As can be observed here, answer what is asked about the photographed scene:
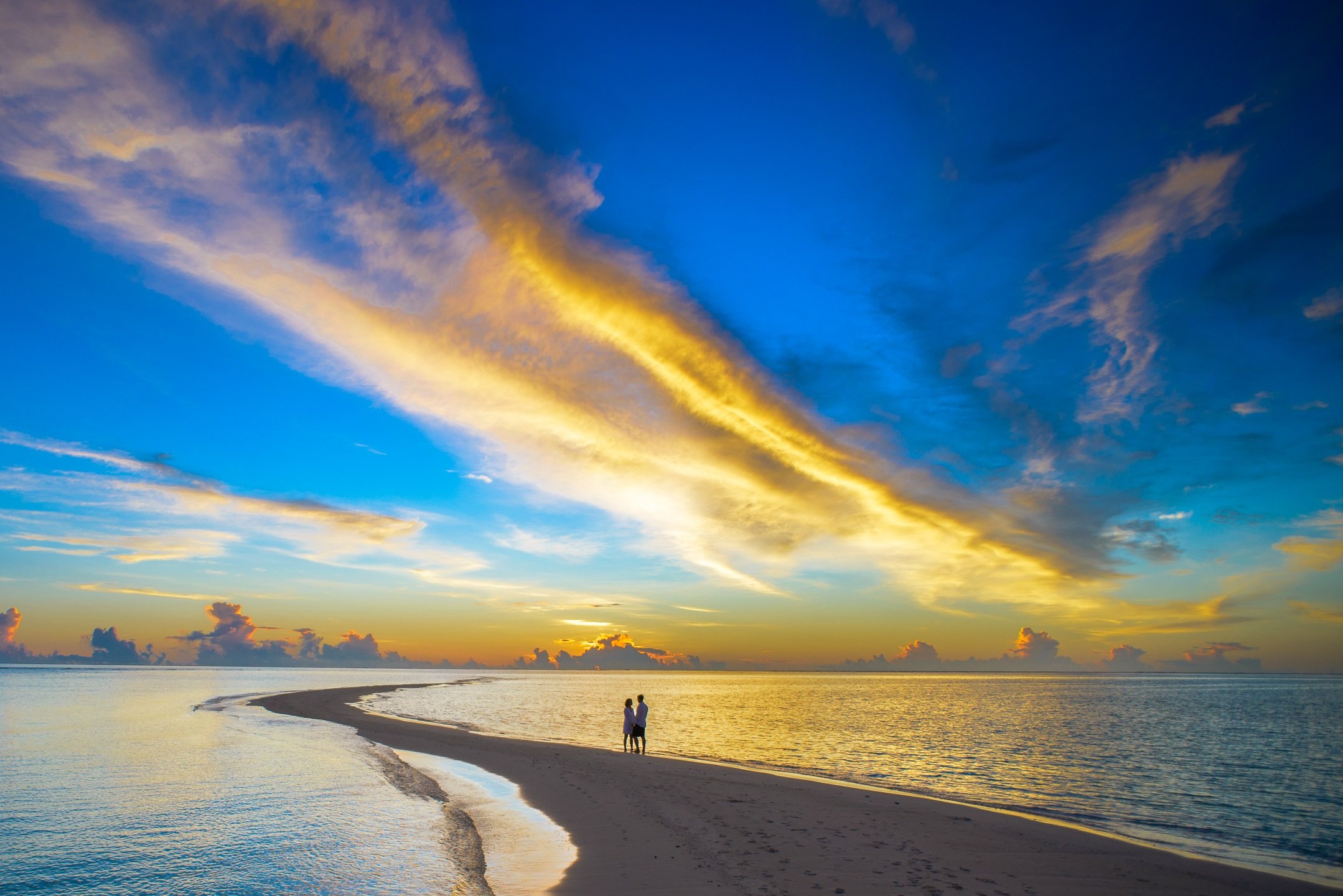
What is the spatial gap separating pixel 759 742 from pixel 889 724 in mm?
24246

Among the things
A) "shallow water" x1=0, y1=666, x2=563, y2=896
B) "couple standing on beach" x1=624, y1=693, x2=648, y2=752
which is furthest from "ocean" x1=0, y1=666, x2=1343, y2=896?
"couple standing on beach" x1=624, y1=693, x2=648, y2=752

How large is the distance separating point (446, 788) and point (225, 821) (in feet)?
26.7

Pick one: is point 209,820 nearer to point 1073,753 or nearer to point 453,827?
point 453,827

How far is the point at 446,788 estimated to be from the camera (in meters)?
26.5

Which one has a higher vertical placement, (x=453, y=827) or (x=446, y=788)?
(x=453, y=827)

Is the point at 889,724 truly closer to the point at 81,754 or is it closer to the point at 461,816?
the point at 461,816

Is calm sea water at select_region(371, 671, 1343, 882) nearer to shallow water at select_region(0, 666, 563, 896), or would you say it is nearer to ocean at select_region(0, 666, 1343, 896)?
ocean at select_region(0, 666, 1343, 896)

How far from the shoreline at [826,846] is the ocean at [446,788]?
5.28ft

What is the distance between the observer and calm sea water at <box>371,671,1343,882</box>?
81.9 ft

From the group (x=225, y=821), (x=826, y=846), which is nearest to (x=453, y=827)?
(x=225, y=821)

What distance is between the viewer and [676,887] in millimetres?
13555

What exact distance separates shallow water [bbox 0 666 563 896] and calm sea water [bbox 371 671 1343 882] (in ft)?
66.7

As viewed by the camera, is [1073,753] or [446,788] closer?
[446,788]

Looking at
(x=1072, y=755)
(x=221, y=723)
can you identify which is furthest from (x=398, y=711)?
(x=1072, y=755)
